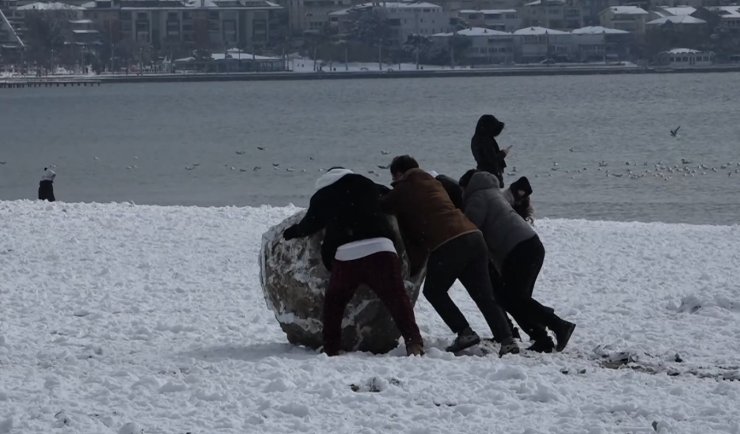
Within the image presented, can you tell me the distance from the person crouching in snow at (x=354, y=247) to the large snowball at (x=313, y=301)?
0.68ft

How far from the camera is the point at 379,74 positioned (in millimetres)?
154625

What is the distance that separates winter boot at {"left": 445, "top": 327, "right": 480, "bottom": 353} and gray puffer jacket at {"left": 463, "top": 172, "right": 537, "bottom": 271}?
0.62m

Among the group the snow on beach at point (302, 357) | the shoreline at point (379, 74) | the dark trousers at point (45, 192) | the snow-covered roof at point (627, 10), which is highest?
the snow-covered roof at point (627, 10)

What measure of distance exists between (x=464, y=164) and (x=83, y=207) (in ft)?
90.0

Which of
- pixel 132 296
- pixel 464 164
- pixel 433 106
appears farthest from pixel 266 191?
pixel 433 106

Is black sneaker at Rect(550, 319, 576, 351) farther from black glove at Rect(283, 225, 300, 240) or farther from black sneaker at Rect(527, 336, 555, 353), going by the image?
black glove at Rect(283, 225, 300, 240)

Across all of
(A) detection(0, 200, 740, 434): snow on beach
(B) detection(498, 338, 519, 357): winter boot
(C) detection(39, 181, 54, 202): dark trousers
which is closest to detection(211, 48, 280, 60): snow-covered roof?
(C) detection(39, 181, 54, 202): dark trousers

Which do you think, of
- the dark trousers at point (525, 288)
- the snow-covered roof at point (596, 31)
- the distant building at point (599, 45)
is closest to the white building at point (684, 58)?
the distant building at point (599, 45)

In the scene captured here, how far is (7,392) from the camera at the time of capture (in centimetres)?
799

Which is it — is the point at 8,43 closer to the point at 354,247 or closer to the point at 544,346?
the point at 544,346

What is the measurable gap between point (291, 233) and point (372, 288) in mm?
603

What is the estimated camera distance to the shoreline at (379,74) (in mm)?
150000

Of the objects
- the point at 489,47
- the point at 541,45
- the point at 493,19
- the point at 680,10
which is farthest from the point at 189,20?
the point at 680,10

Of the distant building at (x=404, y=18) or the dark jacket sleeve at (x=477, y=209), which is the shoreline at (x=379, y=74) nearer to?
the distant building at (x=404, y=18)
